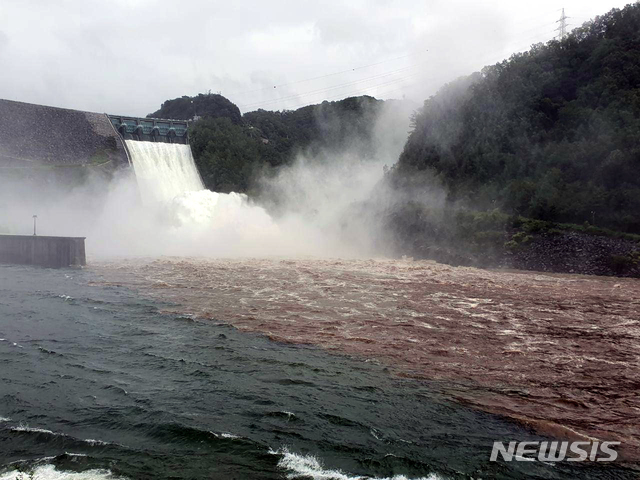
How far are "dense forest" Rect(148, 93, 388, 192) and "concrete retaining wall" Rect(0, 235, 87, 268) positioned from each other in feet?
120

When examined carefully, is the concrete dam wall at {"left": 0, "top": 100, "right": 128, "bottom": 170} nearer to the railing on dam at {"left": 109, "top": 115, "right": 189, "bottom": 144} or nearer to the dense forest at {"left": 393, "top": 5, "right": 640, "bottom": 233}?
the railing on dam at {"left": 109, "top": 115, "right": 189, "bottom": 144}

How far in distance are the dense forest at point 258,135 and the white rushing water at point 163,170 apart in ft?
14.0

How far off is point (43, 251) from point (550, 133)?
40.5 m

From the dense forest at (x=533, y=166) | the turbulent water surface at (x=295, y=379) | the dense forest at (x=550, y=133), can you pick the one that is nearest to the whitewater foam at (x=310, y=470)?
the turbulent water surface at (x=295, y=379)

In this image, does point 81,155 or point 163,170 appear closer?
point 81,155

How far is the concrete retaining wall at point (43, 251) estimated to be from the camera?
33.2 m

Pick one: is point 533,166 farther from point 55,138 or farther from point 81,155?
point 55,138

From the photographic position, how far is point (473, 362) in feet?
43.4

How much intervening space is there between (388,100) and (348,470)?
2960 inches

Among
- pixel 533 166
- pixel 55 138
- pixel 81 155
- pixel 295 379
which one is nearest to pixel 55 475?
pixel 295 379

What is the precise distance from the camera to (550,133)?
45750 mm

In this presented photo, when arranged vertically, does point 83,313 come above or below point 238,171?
below

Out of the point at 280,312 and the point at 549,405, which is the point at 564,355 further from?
the point at 280,312

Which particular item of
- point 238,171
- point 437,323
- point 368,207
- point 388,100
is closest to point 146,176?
point 238,171
